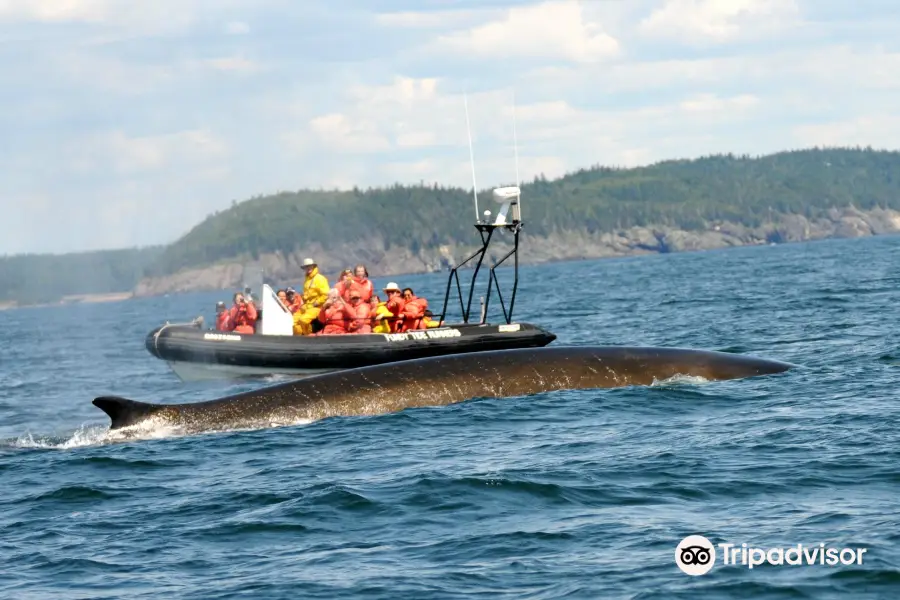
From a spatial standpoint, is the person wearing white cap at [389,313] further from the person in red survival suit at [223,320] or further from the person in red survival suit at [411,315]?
the person in red survival suit at [223,320]

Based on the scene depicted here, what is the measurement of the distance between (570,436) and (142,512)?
16.7 feet

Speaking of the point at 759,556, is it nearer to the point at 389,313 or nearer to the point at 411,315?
the point at 411,315

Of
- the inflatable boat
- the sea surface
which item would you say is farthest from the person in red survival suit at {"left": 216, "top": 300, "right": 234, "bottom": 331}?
the sea surface

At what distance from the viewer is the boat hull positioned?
26000 mm

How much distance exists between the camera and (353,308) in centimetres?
2697

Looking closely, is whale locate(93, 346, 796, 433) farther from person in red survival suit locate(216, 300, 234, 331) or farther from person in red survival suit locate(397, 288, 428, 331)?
person in red survival suit locate(216, 300, 234, 331)

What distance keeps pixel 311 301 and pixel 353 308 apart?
1342 mm

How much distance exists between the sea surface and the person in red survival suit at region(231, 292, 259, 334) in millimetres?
8306

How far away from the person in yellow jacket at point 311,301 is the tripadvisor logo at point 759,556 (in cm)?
1846

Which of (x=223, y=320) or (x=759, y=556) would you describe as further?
(x=223, y=320)

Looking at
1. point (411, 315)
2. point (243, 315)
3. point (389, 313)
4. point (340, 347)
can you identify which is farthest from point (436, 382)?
point (243, 315)

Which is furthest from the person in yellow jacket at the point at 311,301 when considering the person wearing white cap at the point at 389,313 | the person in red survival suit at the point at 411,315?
the person in red survival suit at the point at 411,315

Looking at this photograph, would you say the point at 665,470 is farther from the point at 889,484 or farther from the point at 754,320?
the point at 754,320

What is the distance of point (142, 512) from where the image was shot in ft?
40.8
